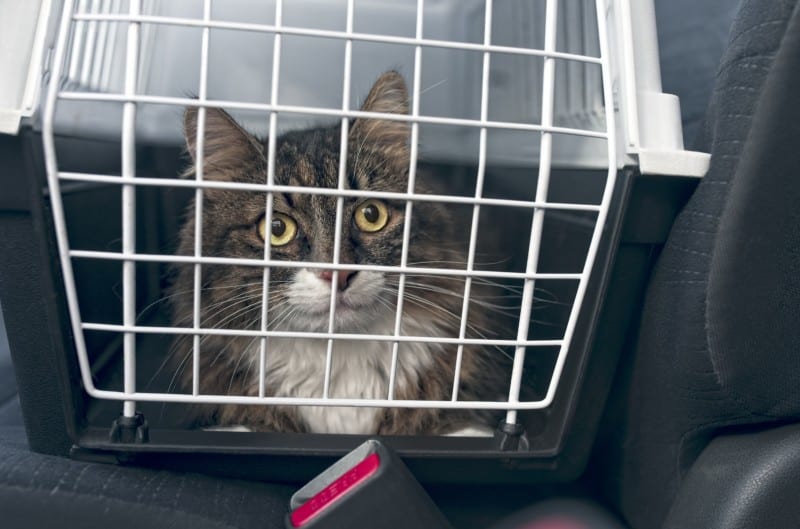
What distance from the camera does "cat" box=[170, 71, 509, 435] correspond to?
2.82 feet

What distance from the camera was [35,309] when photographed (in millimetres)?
671

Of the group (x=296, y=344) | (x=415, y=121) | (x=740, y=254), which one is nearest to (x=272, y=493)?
(x=296, y=344)

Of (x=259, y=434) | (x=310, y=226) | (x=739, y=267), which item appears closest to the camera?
(x=739, y=267)

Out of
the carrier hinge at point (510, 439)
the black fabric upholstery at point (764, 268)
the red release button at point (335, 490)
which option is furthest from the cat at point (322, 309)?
the black fabric upholstery at point (764, 268)

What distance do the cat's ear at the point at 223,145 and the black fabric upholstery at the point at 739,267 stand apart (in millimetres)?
596

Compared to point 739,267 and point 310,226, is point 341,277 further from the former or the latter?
point 739,267

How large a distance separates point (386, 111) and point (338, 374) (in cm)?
41

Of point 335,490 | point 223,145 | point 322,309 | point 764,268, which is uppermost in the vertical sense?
point 223,145

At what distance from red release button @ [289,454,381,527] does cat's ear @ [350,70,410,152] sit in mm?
457

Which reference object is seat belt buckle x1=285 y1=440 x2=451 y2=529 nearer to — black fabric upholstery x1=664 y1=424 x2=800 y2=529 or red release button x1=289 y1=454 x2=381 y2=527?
red release button x1=289 y1=454 x2=381 y2=527

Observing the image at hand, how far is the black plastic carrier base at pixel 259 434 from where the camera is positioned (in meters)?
0.65

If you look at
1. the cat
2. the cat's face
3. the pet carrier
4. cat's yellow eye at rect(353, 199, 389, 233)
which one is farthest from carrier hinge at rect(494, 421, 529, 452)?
cat's yellow eye at rect(353, 199, 389, 233)

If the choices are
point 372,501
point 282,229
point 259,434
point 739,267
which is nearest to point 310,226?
point 282,229

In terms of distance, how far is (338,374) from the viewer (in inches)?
36.2
